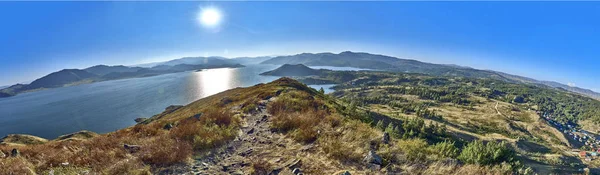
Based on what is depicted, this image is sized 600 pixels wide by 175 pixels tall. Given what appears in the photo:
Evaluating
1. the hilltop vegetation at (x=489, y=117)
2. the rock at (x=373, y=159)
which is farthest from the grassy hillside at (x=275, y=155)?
the hilltop vegetation at (x=489, y=117)

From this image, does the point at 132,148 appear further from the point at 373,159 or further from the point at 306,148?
the point at 373,159

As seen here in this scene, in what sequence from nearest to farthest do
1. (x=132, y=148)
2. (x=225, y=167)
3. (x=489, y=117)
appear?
(x=225, y=167)
(x=132, y=148)
(x=489, y=117)

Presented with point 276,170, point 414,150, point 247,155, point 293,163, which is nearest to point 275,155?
point 247,155

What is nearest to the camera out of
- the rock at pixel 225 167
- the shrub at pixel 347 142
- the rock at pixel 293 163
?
the rock at pixel 293 163

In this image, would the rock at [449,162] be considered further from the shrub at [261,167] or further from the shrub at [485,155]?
the shrub at [261,167]

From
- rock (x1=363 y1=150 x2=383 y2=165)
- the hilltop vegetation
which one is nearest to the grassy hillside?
rock (x1=363 y1=150 x2=383 y2=165)

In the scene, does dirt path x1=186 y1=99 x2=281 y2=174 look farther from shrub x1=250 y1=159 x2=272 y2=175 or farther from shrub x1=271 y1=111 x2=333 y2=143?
shrub x1=271 y1=111 x2=333 y2=143

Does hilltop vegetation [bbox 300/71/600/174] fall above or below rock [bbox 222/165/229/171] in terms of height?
below

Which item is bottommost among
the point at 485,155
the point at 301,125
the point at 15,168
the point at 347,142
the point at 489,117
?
the point at 489,117

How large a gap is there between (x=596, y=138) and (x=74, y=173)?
188m

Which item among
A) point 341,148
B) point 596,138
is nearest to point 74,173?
point 341,148

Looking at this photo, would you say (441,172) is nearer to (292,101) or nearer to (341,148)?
(341,148)

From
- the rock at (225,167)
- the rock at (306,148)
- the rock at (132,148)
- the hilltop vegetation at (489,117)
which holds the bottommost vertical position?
the hilltop vegetation at (489,117)

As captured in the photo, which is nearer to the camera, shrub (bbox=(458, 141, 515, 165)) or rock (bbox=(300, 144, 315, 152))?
shrub (bbox=(458, 141, 515, 165))
